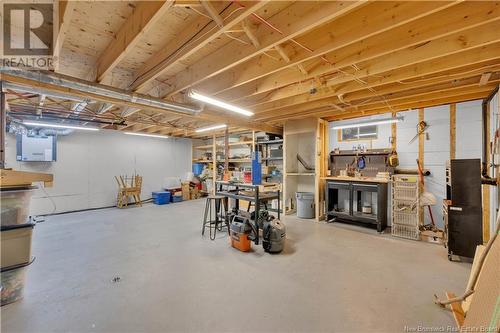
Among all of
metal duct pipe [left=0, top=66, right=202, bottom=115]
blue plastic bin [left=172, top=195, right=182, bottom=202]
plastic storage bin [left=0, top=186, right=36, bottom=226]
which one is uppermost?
metal duct pipe [left=0, top=66, right=202, bottom=115]

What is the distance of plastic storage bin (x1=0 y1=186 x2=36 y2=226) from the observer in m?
2.09

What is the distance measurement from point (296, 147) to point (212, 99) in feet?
12.2

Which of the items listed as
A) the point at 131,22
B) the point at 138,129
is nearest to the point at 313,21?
the point at 131,22

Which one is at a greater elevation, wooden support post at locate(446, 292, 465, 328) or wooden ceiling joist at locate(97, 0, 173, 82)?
wooden ceiling joist at locate(97, 0, 173, 82)

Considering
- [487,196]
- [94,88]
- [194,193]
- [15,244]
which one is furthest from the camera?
[194,193]

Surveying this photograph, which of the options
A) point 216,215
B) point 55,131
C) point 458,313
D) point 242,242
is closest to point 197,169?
point 55,131

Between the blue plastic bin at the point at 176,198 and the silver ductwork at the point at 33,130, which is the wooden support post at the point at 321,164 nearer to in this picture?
the blue plastic bin at the point at 176,198

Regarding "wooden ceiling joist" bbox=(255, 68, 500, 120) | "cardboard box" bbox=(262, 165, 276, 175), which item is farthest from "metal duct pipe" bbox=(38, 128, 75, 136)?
"wooden ceiling joist" bbox=(255, 68, 500, 120)

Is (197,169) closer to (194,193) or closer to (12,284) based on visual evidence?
(194,193)

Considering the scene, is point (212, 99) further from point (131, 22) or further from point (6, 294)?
point (6, 294)

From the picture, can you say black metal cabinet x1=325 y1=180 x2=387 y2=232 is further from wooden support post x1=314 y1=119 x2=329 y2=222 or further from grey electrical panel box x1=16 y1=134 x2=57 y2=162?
grey electrical panel box x1=16 y1=134 x2=57 y2=162

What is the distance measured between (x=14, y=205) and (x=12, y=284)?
2.68 ft

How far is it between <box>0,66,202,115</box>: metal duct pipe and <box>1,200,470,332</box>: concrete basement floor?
8.01 ft

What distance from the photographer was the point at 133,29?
6.57 feet
